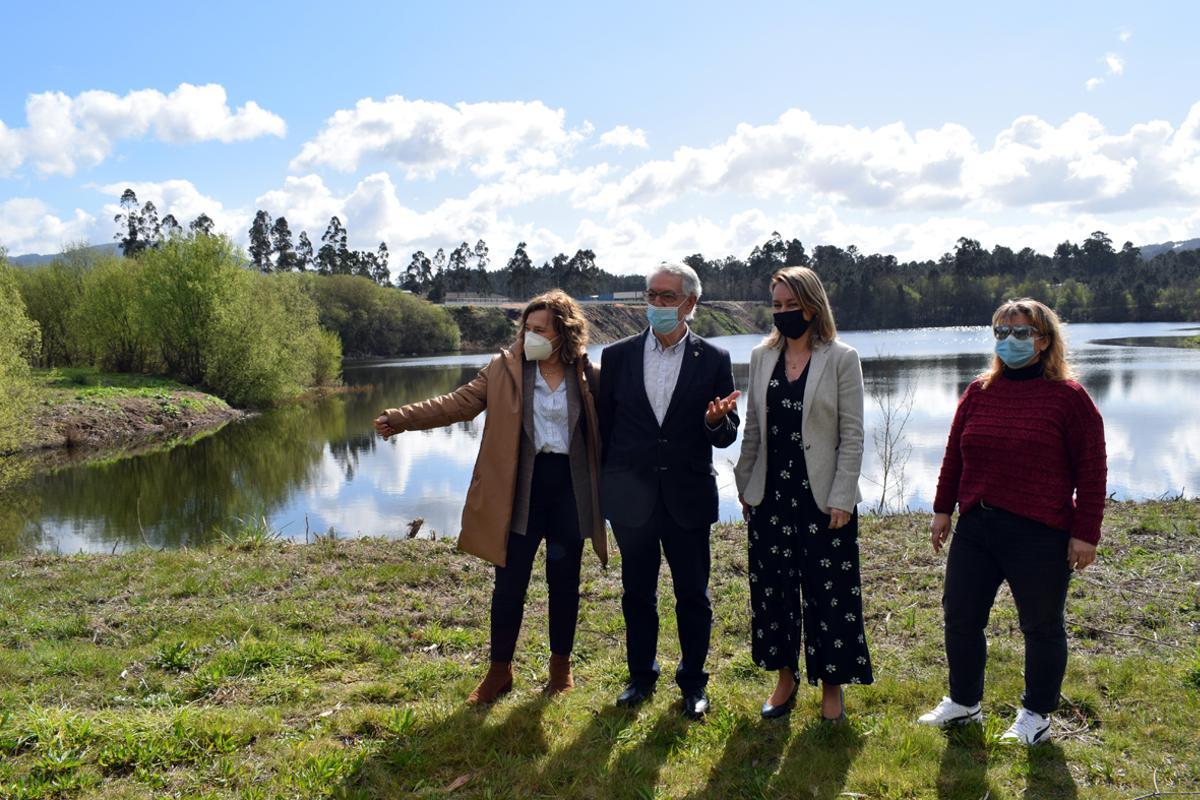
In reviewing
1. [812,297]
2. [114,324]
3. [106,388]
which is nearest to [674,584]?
[812,297]

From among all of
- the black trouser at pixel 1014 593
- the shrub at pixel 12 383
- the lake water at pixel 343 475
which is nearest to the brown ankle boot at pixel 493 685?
the black trouser at pixel 1014 593

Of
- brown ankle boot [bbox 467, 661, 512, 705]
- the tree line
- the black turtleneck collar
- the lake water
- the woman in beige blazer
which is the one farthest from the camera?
the tree line

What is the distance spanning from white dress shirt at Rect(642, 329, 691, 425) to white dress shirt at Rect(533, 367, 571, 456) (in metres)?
0.42

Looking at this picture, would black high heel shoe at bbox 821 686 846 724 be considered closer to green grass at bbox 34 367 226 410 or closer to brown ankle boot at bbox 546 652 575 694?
brown ankle boot at bbox 546 652 575 694

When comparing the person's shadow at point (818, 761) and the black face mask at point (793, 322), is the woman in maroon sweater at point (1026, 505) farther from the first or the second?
the black face mask at point (793, 322)

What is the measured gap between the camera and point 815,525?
337cm

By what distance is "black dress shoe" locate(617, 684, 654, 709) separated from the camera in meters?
3.68

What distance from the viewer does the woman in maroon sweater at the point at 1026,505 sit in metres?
3.08

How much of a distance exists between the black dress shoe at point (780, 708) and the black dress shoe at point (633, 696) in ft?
1.87

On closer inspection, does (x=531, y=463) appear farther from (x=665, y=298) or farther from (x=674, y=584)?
(x=665, y=298)

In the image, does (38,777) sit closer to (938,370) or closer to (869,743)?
(869,743)

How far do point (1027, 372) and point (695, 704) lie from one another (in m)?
2.07

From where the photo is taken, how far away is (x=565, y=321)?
3717 millimetres

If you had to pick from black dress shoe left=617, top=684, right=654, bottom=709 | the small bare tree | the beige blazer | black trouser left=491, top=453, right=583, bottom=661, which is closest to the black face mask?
the beige blazer
